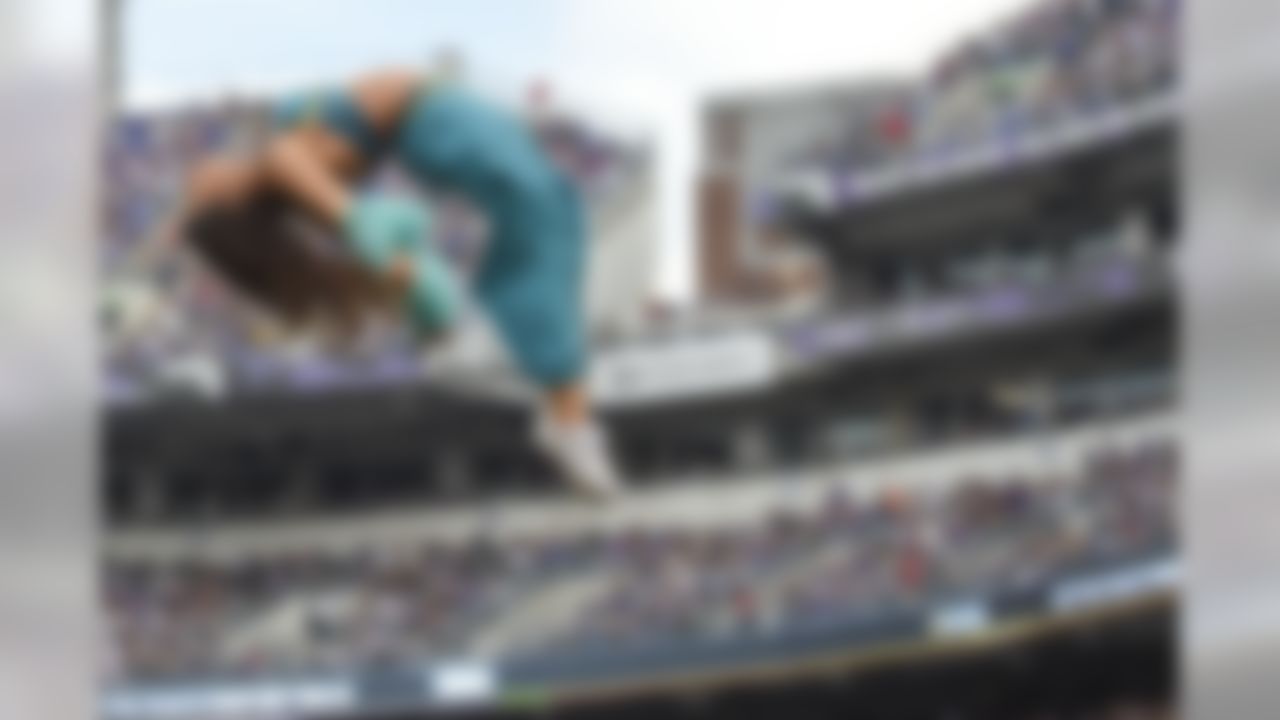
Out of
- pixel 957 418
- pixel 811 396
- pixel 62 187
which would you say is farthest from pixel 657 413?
pixel 62 187

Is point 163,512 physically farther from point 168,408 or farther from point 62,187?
point 62,187

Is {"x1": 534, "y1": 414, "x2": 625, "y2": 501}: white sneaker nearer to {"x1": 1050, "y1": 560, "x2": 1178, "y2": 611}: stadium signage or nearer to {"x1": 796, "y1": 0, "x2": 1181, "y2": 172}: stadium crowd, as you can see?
{"x1": 796, "y1": 0, "x2": 1181, "y2": 172}: stadium crowd

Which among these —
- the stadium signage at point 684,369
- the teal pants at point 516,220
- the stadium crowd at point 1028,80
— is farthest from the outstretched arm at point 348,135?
the stadium crowd at point 1028,80

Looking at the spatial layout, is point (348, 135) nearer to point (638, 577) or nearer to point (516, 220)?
point (516, 220)

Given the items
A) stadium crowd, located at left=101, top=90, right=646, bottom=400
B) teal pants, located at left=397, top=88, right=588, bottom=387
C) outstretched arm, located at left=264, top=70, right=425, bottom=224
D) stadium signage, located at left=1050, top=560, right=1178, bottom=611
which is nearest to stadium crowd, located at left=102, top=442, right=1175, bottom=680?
stadium signage, located at left=1050, top=560, right=1178, bottom=611

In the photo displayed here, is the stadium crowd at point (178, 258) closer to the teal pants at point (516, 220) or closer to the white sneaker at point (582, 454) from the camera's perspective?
the white sneaker at point (582, 454)

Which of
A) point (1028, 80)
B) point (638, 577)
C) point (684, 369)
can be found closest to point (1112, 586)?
point (638, 577)
